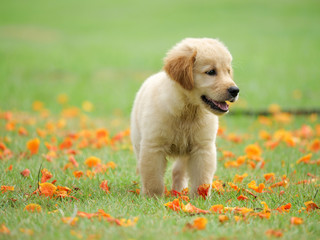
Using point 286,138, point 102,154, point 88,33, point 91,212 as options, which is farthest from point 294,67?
point 88,33

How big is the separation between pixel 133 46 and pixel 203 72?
13939mm

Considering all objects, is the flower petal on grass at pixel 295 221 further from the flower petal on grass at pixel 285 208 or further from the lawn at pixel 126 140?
the flower petal on grass at pixel 285 208

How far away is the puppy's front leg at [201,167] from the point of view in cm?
367

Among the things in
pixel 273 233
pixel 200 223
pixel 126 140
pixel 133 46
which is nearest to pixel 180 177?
pixel 200 223

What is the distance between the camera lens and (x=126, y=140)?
19.9 ft

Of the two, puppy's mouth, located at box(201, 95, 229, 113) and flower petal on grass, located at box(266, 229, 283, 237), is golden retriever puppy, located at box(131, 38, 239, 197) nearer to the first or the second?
puppy's mouth, located at box(201, 95, 229, 113)

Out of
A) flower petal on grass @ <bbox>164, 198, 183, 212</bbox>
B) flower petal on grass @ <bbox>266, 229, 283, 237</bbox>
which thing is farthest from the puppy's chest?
flower petal on grass @ <bbox>266, 229, 283, 237</bbox>

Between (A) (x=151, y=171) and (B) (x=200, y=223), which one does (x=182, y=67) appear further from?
(B) (x=200, y=223)

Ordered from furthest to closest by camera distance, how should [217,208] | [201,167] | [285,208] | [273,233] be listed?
1. [201,167]
2. [285,208]
3. [217,208]
4. [273,233]

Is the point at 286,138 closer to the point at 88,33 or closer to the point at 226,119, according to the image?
the point at 226,119

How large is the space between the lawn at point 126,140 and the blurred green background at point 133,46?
0.06 m

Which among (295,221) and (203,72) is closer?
(295,221)

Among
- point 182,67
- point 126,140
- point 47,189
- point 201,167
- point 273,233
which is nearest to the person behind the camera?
point 273,233

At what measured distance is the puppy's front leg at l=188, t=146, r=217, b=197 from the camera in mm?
3668
